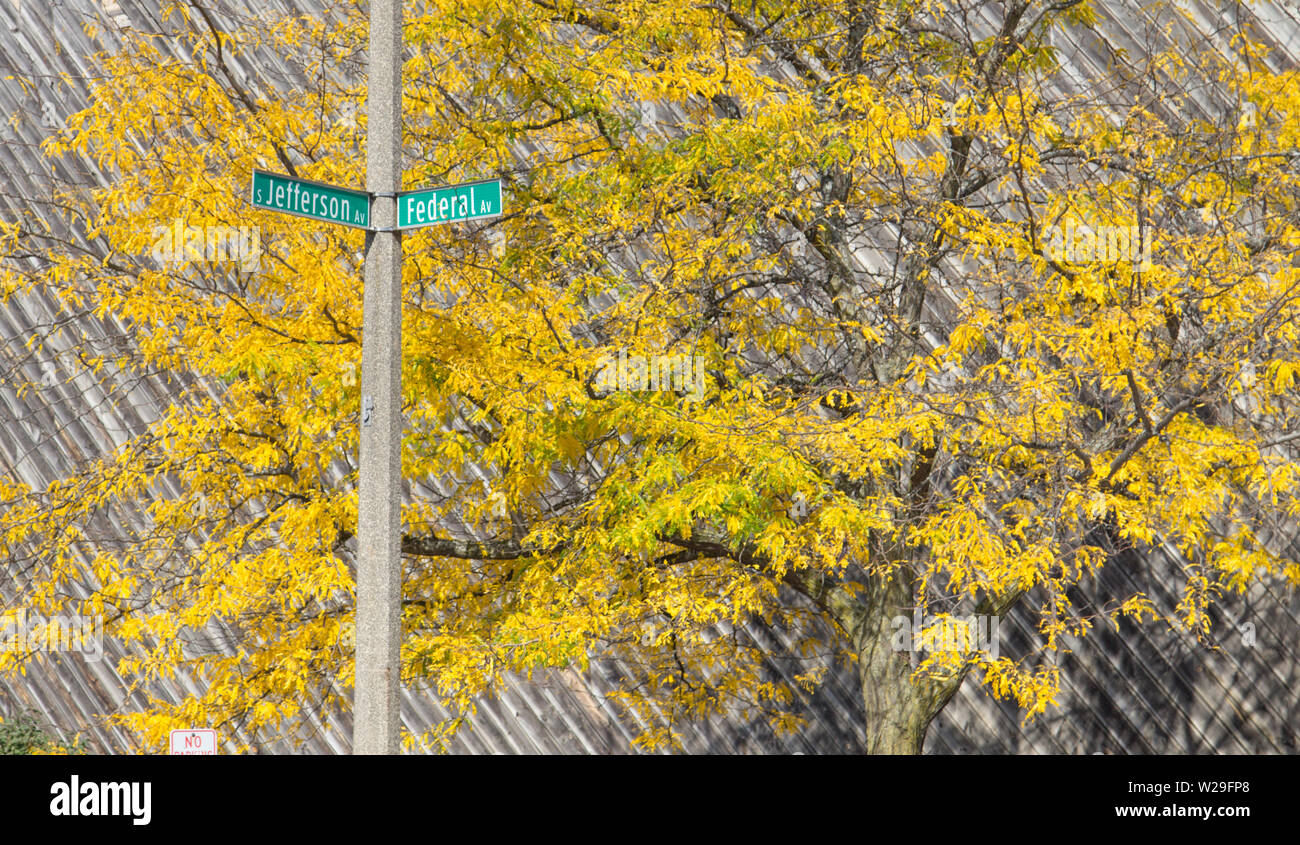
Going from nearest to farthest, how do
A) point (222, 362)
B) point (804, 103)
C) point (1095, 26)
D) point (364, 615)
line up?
point (364, 615) → point (222, 362) → point (804, 103) → point (1095, 26)

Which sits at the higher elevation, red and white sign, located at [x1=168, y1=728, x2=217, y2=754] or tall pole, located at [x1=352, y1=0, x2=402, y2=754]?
tall pole, located at [x1=352, y1=0, x2=402, y2=754]

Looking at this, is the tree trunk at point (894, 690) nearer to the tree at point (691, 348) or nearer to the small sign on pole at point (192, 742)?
the tree at point (691, 348)

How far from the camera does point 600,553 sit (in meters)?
7.33

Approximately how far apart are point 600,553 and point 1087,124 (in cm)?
432

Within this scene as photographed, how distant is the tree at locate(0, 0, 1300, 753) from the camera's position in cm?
711

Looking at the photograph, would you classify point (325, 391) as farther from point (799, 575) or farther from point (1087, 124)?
point (1087, 124)

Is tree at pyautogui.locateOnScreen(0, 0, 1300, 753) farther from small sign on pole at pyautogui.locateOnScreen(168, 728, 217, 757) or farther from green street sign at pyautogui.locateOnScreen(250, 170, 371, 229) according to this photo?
green street sign at pyautogui.locateOnScreen(250, 170, 371, 229)

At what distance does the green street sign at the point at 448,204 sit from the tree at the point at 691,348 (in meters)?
1.52

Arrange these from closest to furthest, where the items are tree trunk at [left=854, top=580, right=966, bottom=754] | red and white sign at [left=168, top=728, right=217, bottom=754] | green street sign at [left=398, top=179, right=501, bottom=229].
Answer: green street sign at [left=398, top=179, right=501, bottom=229]
red and white sign at [left=168, top=728, right=217, bottom=754]
tree trunk at [left=854, top=580, right=966, bottom=754]

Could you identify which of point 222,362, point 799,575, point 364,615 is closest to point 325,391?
point 222,362

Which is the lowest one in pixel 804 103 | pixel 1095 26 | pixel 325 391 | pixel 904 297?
pixel 325 391

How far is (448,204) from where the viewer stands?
5.62 meters

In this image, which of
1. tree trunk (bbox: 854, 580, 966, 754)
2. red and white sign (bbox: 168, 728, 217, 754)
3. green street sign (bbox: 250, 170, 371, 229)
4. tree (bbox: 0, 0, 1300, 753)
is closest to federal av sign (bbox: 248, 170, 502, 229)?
green street sign (bbox: 250, 170, 371, 229)

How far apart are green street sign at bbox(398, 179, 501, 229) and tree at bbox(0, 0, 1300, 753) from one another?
1.52 meters
